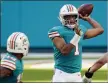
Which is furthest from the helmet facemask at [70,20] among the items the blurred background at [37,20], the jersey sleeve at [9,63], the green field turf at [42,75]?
the blurred background at [37,20]

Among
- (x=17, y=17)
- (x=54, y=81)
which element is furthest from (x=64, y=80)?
(x=17, y=17)

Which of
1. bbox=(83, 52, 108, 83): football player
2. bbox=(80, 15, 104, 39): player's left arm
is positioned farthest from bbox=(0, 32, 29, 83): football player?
bbox=(83, 52, 108, 83): football player

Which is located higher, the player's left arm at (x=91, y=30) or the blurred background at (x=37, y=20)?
the player's left arm at (x=91, y=30)

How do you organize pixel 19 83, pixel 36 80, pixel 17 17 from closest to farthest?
1. pixel 19 83
2. pixel 36 80
3. pixel 17 17

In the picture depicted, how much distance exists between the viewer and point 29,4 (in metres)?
13.0

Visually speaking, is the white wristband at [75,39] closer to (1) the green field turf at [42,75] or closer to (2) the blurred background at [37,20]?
(1) the green field turf at [42,75]

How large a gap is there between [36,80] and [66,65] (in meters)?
3.54

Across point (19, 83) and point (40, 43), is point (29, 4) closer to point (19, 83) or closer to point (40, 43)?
point (40, 43)

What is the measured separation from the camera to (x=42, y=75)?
8125 millimetres

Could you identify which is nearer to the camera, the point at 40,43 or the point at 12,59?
the point at 12,59

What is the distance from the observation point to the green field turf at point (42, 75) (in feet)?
24.4

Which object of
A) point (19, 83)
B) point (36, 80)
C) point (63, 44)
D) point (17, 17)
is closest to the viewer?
point (19, 83)

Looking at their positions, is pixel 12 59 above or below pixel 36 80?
above

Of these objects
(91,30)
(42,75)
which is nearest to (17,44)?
(91,30)
